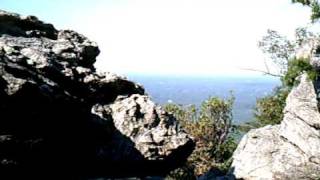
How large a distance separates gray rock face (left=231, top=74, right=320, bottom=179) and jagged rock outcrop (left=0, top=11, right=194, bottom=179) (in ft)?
32.2

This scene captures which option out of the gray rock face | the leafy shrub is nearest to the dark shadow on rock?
the gray rock face

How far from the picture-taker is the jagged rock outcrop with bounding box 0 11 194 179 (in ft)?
66.8

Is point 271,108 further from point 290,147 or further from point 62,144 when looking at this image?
point 62,144

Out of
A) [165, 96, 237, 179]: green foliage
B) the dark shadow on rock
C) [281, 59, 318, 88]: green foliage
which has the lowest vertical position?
[165, 96, 237, 179]: green foliage

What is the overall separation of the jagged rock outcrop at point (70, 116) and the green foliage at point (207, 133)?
30.8 metres

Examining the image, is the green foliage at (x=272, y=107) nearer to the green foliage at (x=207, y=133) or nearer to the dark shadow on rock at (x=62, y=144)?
the green foliage at (x=207, y=133)

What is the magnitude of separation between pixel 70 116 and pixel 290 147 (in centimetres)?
1896

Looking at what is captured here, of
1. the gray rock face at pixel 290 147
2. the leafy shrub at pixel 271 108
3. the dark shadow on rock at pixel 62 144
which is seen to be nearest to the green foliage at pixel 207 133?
the leafy shrub at pixel 271 108

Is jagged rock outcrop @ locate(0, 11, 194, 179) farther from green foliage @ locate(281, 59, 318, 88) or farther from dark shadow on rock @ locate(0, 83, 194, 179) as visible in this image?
green foliage @ locate(281, 59, 318, 88)

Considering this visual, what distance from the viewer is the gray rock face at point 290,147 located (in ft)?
113

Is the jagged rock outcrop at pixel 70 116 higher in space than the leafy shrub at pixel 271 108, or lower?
higher

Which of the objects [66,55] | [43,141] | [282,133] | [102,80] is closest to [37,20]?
[66,55]

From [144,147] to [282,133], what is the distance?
14528 mm

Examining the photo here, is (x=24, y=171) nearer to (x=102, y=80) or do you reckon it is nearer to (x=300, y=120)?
(x=102, y=80)
